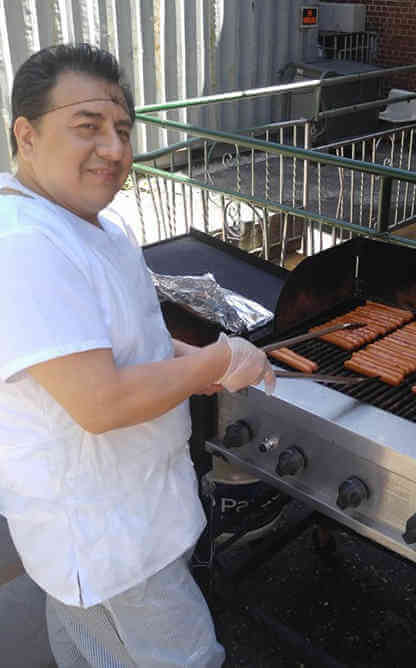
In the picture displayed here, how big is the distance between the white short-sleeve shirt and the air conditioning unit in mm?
10277

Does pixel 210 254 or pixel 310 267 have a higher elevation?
pixel 310 267

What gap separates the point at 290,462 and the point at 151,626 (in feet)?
1.89

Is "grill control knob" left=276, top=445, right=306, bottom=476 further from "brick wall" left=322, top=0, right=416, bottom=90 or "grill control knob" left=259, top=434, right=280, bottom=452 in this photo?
"brick wall" left=322, top=0, right=416, bottom=90

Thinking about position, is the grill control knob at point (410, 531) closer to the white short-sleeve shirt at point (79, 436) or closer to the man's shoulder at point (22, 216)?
the white short-sleeve shirt at point (79, 436)

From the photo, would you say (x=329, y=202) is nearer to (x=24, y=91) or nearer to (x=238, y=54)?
(x=238, y=54)

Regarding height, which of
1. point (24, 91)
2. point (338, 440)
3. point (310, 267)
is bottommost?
point (338, 440)

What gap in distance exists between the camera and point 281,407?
6.02 feet

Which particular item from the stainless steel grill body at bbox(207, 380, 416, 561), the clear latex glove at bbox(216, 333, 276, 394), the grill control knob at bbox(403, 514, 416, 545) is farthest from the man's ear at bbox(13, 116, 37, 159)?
the grill control knob at bbox(403, 514, 416, 545)

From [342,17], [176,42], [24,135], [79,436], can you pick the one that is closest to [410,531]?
[79,436]

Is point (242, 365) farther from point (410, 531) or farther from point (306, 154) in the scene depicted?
point (306, 154)

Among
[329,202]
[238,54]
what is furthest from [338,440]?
[238,54]

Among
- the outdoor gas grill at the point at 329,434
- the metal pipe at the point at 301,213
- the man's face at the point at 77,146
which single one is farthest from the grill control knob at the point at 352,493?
the metal pipe at the point at 301,213

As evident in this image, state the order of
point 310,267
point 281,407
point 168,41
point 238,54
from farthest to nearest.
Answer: point 238,54, point 168,41, point 310,267, point 281,407

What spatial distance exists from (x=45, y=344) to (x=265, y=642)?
1913mm
